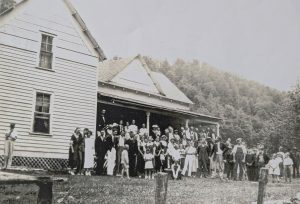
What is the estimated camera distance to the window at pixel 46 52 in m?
9.98

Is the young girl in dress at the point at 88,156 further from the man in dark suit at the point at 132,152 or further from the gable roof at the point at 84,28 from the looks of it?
the gable roof at the point at 84,28

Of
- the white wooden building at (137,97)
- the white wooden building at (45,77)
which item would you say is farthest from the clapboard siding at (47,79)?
the white wooden building at (137,97)

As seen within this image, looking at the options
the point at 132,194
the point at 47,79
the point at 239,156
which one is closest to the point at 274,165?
the point at 239,156

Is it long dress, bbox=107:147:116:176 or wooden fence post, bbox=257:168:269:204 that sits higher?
long dress, bbox=107:147:116:176

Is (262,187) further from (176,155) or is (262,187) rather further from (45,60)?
(45,60)

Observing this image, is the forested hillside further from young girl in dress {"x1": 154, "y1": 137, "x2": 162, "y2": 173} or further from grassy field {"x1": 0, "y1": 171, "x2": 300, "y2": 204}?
grassy field {"x1": 0, "y1": 171, "x2": 300, "y2": 204}

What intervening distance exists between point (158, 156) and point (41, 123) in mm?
3154

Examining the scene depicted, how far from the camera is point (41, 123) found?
9.91m

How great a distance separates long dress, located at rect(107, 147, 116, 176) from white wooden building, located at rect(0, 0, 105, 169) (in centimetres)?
128

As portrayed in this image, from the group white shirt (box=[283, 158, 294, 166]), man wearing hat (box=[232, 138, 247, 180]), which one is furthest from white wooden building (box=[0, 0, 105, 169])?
white shirt (box=[283, 158, 294, 166])

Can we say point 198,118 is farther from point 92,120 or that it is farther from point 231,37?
point 231,37

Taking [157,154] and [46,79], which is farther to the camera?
[157,154]

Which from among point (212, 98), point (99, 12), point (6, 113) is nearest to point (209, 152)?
point (6, 113)

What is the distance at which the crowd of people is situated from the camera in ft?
31.6
